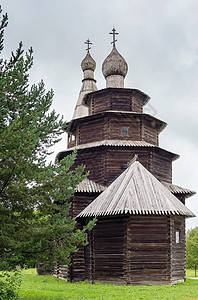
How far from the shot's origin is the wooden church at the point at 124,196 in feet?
47.4

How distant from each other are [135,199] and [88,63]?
16956 millimetres

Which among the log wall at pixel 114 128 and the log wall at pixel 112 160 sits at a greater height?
the log wall at pixel 114 128

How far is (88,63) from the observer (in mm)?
28469

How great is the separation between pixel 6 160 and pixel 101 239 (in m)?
7.30

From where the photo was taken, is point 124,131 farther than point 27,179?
Yes

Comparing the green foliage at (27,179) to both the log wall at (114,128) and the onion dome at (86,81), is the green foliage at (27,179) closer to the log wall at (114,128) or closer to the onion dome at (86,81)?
the log wall at (114,128)

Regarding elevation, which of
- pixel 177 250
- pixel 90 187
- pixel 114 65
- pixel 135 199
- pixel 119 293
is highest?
pixel 114 65

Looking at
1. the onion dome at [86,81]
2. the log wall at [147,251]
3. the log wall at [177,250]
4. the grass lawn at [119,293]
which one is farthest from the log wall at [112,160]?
the onion dome at [86,81]

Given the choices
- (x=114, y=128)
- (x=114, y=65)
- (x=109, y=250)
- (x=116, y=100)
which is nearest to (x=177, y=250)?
(x=109, y=250)

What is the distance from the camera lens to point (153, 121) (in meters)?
20.7

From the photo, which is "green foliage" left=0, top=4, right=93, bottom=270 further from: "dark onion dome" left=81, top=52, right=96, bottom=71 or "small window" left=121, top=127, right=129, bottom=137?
"dark onion dome" left=81, top=52, right=96, bottom=71

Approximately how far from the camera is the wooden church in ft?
47.4

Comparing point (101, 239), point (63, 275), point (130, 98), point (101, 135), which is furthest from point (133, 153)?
point (63, 275)

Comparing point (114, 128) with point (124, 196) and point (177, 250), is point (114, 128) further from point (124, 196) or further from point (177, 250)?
point (177, 250)
